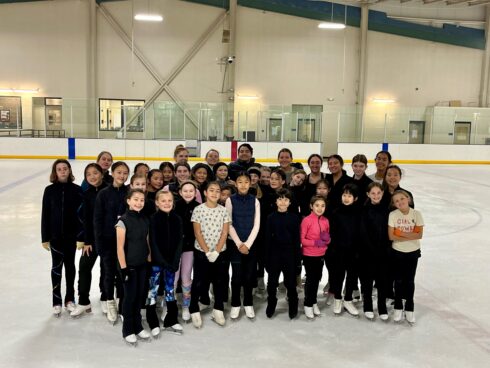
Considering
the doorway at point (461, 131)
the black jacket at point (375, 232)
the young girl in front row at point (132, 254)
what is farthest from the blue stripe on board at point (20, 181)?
the doorway at point (461, 131)

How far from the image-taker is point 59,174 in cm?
Answer: 429

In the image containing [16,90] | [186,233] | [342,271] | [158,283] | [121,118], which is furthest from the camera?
[16,90]

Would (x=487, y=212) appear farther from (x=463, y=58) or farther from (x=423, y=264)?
(x=463, y=58)

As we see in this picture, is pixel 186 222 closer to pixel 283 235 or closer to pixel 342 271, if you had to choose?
pixel 283 235

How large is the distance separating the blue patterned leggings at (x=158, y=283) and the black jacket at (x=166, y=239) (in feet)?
0.33

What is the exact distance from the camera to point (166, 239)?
398cm

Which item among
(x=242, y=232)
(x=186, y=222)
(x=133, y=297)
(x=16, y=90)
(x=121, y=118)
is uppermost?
(x=16, y=90)

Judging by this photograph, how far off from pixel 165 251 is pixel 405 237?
214 cm

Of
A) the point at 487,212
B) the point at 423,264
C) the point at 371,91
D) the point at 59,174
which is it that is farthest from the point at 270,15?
the point at 59,174

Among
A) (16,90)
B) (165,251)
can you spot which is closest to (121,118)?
(16,90)

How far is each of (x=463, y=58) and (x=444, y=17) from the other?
95.0 inches

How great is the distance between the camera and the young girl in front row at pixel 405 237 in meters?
4.37

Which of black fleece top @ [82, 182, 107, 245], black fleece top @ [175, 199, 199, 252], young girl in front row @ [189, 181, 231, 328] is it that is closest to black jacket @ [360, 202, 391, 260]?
young girl in front row @ [189, 181, 231, 328]

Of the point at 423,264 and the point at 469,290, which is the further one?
the point at 423,264
